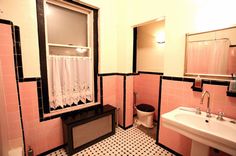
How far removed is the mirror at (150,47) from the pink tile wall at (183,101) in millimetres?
1015

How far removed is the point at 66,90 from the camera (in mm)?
1896

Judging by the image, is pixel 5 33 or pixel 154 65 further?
pixel 154 65

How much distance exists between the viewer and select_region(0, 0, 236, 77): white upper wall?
52.6 inches

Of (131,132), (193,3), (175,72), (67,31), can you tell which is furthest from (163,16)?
(131,132)

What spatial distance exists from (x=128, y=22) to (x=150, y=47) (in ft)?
2.96

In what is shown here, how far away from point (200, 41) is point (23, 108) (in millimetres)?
2275

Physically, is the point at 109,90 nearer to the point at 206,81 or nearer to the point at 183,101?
the point at 183,101

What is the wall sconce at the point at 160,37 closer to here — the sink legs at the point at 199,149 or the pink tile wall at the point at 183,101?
the pink tile wall at the point at 183,101

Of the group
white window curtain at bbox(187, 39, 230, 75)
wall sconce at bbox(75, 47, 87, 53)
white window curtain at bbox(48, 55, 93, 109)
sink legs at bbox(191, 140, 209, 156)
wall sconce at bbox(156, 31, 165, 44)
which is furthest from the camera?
wall sconce at bbox(156, 31, 165, 44)

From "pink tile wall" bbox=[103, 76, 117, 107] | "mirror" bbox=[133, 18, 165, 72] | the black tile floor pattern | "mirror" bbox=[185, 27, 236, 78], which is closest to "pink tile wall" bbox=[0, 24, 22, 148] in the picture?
the black tile floor pattern

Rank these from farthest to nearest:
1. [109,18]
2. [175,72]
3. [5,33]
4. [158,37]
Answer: [158,37], [109,18], [175,72], [5,33]

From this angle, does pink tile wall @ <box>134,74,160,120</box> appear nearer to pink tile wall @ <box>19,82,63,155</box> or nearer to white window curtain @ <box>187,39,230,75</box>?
white window curtain @ <box>187,39,230,75</box>

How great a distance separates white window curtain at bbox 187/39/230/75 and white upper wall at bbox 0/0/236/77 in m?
0.12

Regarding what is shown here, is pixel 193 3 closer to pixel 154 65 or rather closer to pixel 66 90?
pixel 154 65
